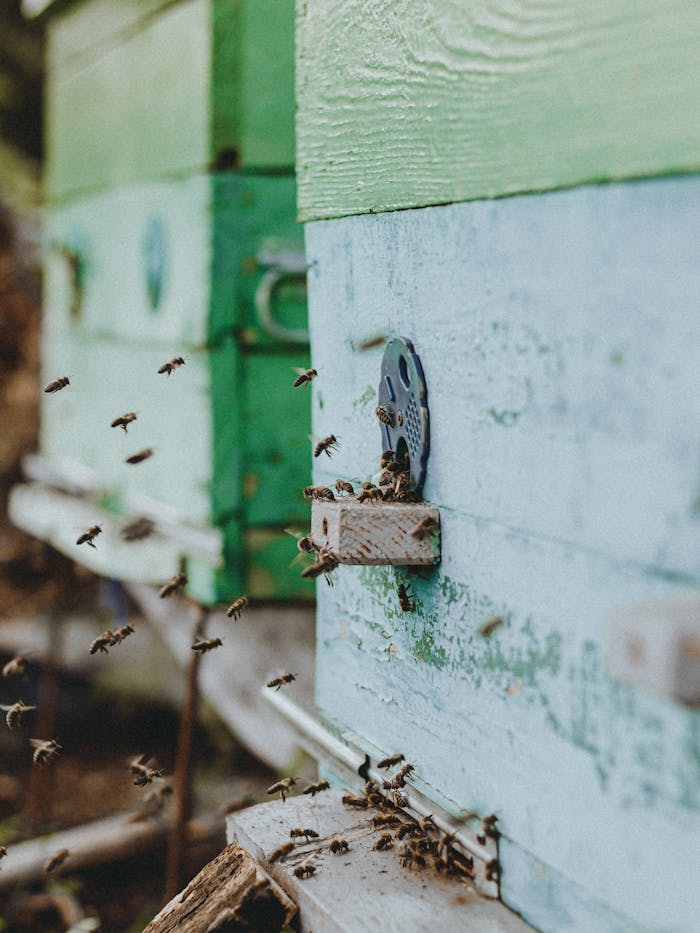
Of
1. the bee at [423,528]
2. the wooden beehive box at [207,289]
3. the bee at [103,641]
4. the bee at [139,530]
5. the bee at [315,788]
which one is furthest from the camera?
the bee at [139,530]

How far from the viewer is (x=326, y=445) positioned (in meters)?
2.01

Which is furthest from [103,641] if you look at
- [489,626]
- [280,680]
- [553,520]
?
[553,520]

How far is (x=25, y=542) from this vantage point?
8.35 meters

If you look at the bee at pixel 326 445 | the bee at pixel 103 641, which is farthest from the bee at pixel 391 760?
the bee at pixel 103 641

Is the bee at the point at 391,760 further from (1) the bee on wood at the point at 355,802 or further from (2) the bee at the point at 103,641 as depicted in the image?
(2) the bee at the point at 103,641

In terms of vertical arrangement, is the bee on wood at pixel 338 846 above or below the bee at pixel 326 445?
below

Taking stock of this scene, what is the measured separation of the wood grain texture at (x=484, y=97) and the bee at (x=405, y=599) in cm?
61

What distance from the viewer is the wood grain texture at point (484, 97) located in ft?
3.67

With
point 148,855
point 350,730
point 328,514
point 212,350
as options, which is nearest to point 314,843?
point 350,730

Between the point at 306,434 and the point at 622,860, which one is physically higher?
the point at 306,434

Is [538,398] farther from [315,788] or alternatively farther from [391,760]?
[315,788]

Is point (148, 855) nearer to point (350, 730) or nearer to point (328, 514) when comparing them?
point (350, 730)

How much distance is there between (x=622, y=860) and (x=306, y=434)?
7.14 feet

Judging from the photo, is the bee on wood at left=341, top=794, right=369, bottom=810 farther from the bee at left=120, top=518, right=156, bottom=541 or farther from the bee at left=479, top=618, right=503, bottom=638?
the bee at left=120, top=518, right=156, bottom=541
